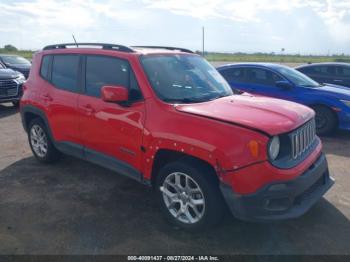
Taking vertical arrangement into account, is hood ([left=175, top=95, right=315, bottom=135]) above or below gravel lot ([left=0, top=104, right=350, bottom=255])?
above

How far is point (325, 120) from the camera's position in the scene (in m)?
7.42

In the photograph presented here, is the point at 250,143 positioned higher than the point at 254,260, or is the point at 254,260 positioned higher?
the point at 250,143

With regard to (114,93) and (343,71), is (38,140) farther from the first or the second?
(343,71)

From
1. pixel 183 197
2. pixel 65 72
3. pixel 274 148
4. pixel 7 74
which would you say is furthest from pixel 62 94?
pixel 7 74

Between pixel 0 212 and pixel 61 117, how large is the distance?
1513 millimetres

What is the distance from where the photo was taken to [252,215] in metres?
3.09

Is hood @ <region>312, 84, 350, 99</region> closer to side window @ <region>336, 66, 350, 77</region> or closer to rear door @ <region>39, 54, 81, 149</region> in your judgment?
side window @ <region>336, 66, 350, 77</region>

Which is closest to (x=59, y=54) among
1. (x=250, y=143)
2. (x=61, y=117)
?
(x=61, y=117)

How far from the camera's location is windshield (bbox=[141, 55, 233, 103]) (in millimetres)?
3777

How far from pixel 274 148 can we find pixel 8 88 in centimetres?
936

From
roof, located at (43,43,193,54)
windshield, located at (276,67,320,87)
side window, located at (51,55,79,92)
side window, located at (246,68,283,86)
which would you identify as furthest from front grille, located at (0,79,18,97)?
windshield, located at (276,67,320,87)

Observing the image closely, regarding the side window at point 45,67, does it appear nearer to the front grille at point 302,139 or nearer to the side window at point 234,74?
the front grille at point 302,139

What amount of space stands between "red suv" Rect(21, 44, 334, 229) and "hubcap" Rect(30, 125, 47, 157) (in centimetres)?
57

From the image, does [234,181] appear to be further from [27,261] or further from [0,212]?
[0,212]
